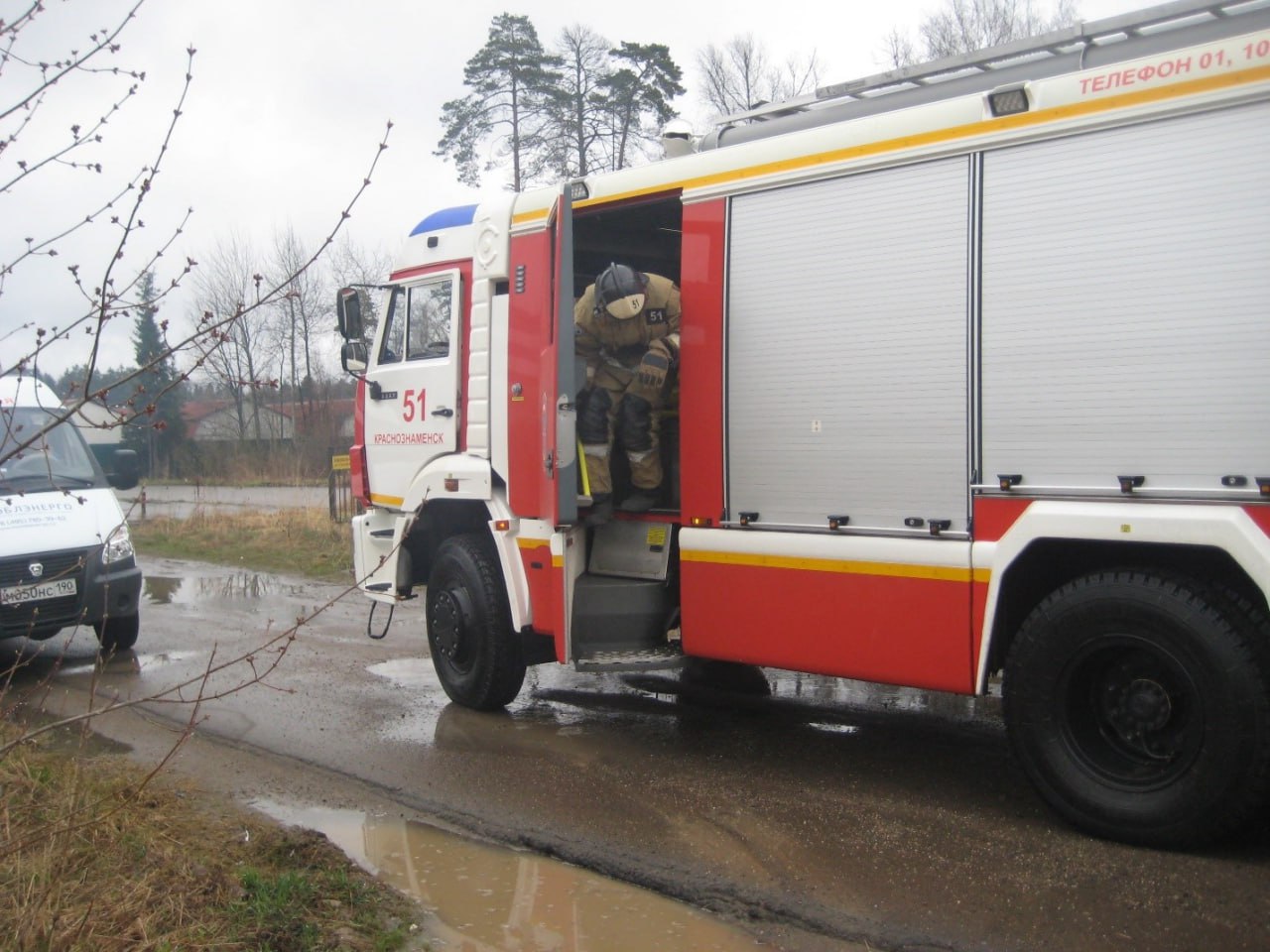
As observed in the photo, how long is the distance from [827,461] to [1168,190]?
1821mm

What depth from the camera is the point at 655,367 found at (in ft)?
21.1

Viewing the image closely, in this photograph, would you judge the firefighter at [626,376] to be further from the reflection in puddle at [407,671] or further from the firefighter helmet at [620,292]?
the reflection in puddle at [407,671]

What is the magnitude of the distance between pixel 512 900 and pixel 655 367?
10.1ft

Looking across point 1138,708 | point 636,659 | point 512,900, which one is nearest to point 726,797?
point 636,659

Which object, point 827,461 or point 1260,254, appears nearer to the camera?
point 1260,254

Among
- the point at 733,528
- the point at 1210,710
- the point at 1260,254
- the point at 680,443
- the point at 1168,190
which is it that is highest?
the point at 1168,190

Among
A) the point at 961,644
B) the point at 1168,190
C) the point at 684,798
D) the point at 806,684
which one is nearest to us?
the point at 1168,190

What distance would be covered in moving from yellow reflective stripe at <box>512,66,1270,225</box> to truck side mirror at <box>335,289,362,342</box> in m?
2.50

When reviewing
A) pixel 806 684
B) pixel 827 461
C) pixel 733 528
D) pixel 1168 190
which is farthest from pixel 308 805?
pixel 1168 190

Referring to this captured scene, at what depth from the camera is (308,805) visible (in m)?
5.47

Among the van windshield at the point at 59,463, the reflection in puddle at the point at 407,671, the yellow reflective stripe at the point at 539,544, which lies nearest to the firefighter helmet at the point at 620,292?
the yellow reflective stripe at the point at 539,544

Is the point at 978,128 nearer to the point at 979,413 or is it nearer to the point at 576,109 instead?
the point at 979,413

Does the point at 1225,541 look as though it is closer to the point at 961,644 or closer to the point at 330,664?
the point at 961,644

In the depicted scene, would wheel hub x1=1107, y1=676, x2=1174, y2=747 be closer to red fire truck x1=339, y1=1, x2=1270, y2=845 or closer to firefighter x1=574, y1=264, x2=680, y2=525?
red fire truck x1=339, y1=1, x2=1270, y2=845
